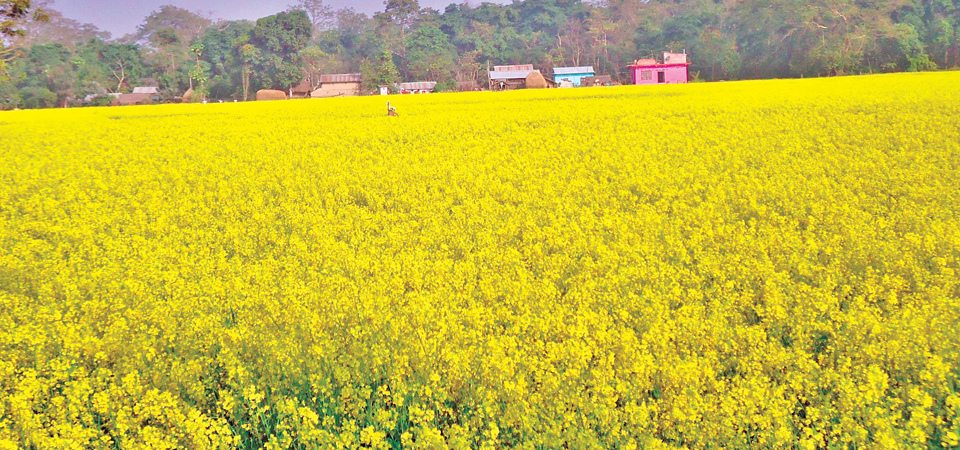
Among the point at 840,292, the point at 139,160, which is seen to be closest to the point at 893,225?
the point at 840,292

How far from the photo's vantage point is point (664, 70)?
64062 millimetres

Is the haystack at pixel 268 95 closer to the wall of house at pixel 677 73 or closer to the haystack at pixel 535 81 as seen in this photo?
the haystack at pixel 535 81

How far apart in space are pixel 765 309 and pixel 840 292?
0.83m

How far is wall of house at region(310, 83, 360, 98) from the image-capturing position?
6950 centimetres

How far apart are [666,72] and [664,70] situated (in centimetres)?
30

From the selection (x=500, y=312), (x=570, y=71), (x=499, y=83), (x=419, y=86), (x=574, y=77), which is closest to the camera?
(x=500, y=312)

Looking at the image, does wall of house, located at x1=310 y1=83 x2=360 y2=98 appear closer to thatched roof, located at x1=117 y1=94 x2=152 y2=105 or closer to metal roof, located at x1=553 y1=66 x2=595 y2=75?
thatched roof, located at x1=117 y1=94 x2=152 y2=105

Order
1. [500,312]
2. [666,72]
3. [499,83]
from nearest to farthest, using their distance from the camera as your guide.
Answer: [500,312] < [666,72] < [499,83]

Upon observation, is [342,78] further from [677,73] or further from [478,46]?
[677,73]

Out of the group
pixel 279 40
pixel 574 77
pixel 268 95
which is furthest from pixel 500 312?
pixel 279 40

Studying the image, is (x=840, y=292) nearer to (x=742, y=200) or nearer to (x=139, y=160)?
(x=742, y=200)

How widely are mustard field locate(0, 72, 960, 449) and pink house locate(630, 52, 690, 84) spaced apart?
56896 millimetres

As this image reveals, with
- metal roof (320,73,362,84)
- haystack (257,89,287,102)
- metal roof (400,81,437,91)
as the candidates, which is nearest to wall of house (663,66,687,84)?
metal roof (400,81,437,91)

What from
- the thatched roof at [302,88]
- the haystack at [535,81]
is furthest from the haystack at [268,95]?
the haystack at [535,81]
